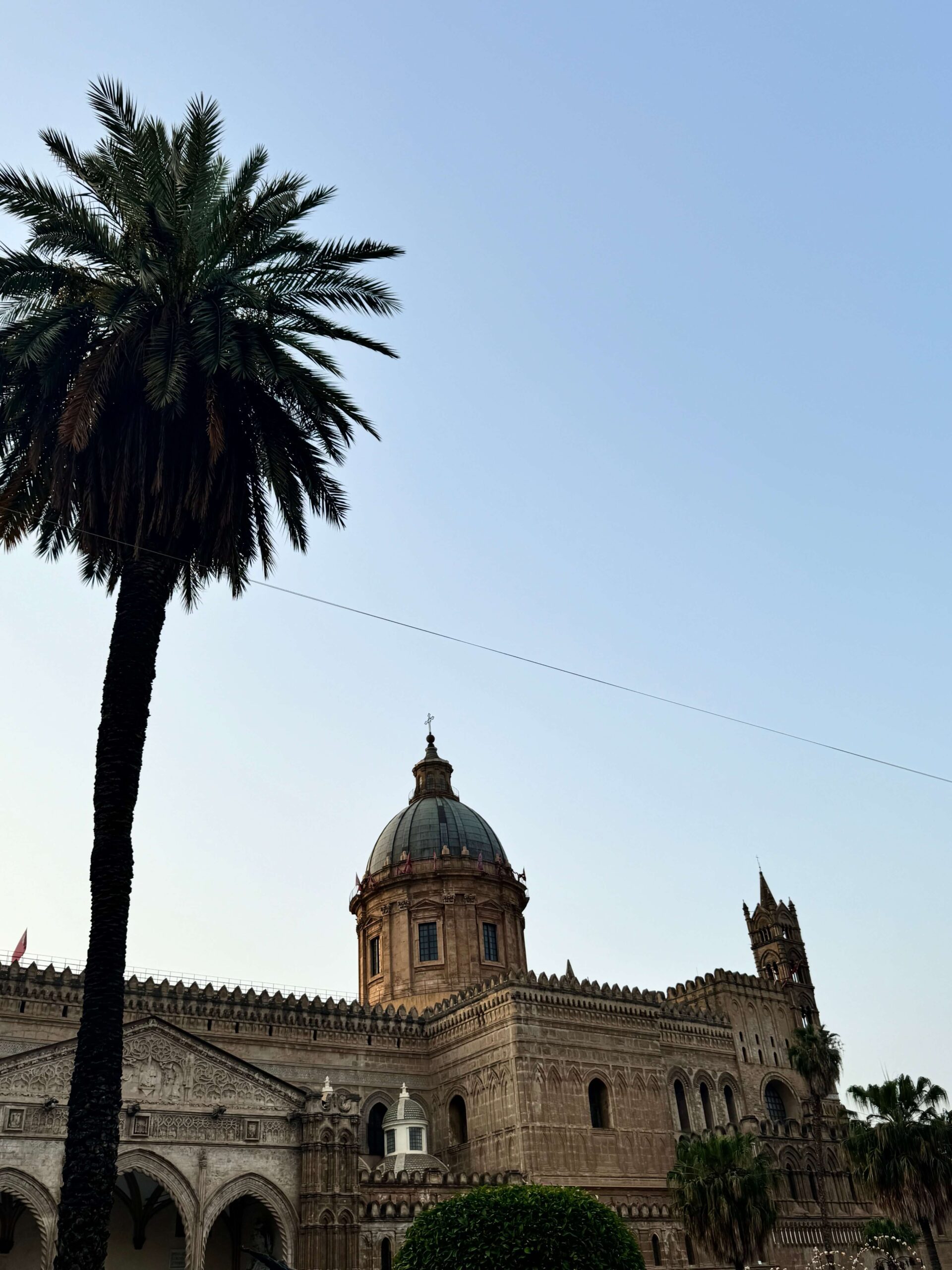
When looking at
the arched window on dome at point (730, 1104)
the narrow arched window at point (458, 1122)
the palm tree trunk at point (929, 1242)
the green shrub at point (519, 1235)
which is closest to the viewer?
the green shrub at point (519, 1235)

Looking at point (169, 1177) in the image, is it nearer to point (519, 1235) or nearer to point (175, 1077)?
point (175, 1077)

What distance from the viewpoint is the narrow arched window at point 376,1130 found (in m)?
37.6

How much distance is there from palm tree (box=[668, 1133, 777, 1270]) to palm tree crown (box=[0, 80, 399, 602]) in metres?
21.8

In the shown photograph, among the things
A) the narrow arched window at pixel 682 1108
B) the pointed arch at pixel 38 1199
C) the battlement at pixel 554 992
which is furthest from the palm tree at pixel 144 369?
the narrow arched window at pixel 682 1108

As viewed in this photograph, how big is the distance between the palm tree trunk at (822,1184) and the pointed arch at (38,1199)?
25460 millimetres

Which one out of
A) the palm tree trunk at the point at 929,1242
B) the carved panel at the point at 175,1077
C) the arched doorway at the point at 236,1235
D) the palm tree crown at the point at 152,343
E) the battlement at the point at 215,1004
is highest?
the palm tree crown at the point at 152,343

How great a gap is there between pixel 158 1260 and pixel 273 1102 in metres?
6.27

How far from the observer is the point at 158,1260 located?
30.1 meters

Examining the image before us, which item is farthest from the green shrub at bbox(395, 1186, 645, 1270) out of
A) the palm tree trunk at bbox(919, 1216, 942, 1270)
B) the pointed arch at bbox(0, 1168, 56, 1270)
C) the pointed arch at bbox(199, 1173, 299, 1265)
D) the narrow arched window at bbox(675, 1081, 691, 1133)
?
the narrow arched window at bbox(675, 1081, 691, 1133)

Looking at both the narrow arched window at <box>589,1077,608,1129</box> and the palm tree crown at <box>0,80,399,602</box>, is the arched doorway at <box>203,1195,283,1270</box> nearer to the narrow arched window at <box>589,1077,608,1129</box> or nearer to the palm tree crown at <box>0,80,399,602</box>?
the narrow arched window at <box>589,1077,608,1129</box>

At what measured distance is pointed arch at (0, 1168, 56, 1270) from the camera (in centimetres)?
2470

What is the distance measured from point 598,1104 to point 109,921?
26.6 m

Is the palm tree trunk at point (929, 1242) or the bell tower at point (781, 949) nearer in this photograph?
the palm tree trunk at point (929, 1242)

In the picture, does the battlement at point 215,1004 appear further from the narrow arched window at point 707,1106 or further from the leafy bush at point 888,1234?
the leafy bush at point 888,1234
